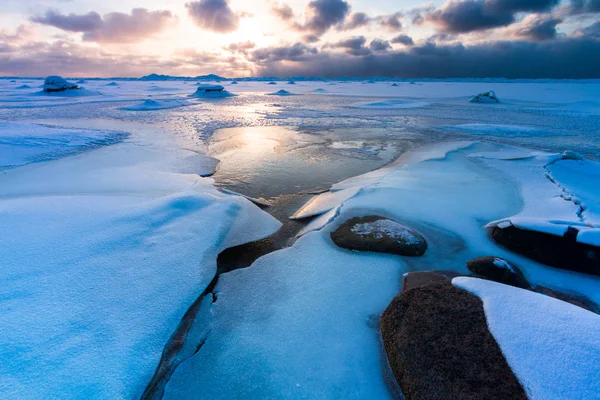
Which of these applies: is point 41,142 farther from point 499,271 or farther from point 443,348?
point 499,271

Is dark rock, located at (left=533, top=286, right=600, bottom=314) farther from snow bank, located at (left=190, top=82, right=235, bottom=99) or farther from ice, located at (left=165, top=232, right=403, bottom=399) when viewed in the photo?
snow bank, located at (left=190, top=82, right=235, bottom=99)

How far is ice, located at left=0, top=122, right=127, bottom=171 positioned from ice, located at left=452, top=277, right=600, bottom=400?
721 centimetres

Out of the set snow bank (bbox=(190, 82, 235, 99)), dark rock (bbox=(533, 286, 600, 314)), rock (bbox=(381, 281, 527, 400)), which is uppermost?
snow bank (bbox=(190, 82, 235, 99))

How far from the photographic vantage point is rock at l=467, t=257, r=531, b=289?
103 inches

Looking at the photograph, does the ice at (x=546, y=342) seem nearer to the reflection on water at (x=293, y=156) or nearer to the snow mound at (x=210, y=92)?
the reflection on water at (x=293, y=156)

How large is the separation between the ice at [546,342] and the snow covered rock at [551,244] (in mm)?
1123

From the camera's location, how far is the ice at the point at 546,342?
4.89 feet

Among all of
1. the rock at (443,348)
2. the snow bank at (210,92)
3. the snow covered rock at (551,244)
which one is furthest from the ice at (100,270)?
the snow bank at (210,92)

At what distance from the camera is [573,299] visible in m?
2.46

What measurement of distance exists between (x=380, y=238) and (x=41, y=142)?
7.44m

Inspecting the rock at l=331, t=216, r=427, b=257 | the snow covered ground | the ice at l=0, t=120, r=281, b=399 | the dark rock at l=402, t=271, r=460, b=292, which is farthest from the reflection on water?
the dark rock at l=402, t=271, r=460, b=292

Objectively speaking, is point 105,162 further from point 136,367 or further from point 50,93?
point 50,93

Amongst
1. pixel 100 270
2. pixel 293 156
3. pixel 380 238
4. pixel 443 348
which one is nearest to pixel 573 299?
pixel 443 348

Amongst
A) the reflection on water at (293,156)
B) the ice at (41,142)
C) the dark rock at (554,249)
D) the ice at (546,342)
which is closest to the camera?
the ice at (546,342)
